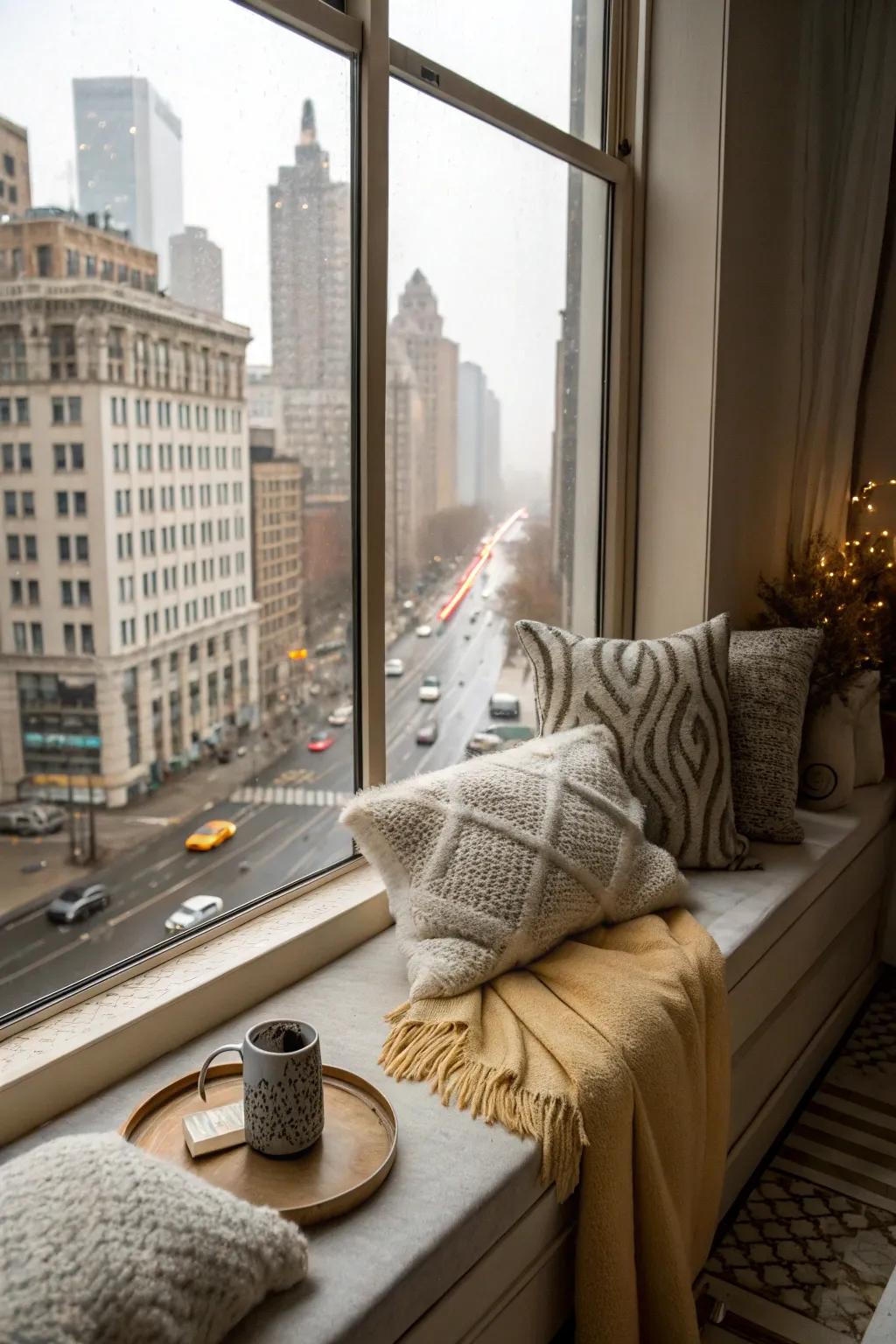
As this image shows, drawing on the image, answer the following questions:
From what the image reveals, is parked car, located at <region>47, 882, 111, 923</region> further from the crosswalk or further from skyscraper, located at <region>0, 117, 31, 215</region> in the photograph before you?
skyscraper, located at <region>0, 117, 31, 215</region>

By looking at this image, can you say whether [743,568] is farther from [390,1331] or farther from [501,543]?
[390,1331]

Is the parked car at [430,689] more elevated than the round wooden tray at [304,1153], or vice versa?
the parked car at [430,689]

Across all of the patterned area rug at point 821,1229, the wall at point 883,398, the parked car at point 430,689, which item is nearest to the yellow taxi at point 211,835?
the parked car at point 430,689

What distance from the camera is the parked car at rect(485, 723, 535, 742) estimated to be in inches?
89.7

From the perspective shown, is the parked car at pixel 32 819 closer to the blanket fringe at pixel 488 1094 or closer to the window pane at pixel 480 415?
the blanket fringe at pixel 488 1094

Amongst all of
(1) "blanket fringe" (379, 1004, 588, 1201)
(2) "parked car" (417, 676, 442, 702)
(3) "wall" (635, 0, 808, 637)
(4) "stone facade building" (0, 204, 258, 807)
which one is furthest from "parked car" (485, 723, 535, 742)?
(1) "blanket fringe" (379, 1004, 588, 1201)

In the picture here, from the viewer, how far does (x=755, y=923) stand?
1862mm

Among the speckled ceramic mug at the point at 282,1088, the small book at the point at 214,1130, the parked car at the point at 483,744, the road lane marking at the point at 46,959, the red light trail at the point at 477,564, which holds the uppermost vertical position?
the red light trail at the point at 477,564

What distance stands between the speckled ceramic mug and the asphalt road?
0.31 m

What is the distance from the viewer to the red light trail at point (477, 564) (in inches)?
83.4

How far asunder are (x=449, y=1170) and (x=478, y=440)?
1.40 meters

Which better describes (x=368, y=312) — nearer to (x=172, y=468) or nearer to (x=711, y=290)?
(x=172, y=468)

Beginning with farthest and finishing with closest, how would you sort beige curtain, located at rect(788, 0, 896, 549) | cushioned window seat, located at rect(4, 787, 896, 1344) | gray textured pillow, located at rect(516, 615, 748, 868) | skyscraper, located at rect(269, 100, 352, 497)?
1. beige curtain, located at rect(788, 0, 896, 549)
2. gray textured pillow, located at rect(516, 615, 748, 868)
3. skyscraper, located at rect(269, 100, 352, 497)
4. cushioned window seat, located at rect(4, 787, 896, 1344)

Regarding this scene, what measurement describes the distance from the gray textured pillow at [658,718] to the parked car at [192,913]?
72 cm
